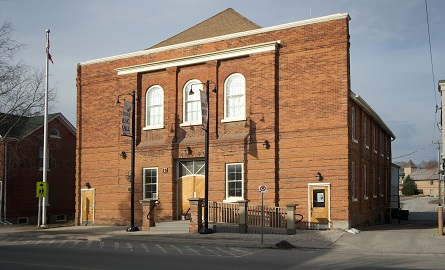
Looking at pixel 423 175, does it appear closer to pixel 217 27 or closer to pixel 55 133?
pixel 55 133

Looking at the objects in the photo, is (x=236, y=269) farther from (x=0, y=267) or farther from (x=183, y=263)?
(x=0, y=267)

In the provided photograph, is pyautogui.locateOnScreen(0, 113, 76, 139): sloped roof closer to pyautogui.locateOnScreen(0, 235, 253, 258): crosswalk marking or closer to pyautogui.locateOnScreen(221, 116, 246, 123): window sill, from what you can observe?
pyautogui.locateOnScreen(221, 116, 246, 123): window sill

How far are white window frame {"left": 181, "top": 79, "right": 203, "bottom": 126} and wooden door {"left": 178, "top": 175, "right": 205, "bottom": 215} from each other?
2.76 metres

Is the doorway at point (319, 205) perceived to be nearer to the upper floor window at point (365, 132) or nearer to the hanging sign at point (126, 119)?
the upper floor window at point (365, 132)

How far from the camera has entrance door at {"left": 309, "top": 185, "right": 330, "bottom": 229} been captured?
21656mm

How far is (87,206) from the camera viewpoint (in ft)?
93.4

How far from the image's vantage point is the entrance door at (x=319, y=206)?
21.7 metres

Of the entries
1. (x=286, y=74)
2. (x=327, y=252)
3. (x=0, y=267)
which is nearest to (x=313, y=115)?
(x=286, y=74)

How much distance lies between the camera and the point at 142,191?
86.4 ft

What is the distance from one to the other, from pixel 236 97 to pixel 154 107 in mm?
4980

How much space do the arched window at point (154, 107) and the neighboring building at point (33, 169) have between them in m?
10.1

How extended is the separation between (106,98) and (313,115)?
1215 cm

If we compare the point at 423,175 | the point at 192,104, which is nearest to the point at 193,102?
the point at 192,104

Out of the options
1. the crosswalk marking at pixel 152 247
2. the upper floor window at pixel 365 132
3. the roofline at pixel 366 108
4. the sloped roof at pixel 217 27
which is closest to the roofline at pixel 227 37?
the sloped roof at pixel 217 27
